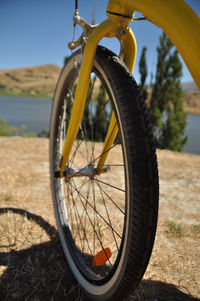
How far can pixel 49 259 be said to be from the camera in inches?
55.1

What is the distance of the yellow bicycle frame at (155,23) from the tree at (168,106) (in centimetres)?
1205

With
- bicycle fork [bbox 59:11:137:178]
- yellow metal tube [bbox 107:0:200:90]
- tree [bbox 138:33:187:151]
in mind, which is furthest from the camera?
tree [bbox 138:33:187:151]

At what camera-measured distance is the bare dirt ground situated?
119 centimetres

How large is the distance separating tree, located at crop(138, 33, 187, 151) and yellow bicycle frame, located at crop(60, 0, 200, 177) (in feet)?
39.5

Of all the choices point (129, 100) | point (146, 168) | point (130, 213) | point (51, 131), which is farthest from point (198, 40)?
point (51, 131)

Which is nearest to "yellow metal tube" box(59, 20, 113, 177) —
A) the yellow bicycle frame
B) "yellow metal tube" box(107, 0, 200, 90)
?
the yellow bicycle frame

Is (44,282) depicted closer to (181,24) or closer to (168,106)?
(181,24)

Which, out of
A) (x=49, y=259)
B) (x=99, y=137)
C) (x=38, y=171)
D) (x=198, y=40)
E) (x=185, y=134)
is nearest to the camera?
(x=198, y=40)

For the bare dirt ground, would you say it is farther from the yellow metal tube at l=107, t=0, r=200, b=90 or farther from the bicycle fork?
the yellow metal tube at l=107, t=0, r=200, b=90

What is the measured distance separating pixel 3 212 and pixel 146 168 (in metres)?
1.52

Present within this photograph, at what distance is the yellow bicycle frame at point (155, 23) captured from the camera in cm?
72

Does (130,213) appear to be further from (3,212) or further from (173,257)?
(3,212)

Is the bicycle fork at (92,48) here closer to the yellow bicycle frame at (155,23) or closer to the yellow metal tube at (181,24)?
the yellow bicycle frame at (155,23)

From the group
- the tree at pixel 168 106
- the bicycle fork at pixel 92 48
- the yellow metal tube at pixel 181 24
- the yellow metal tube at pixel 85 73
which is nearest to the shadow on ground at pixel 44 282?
the bicycle fork at pixel 92 48
